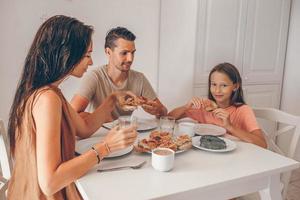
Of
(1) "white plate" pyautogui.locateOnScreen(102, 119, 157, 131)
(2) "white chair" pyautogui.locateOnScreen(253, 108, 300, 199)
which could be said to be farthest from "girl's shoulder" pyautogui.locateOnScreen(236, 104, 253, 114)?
(1) "white plate" pyautogui.locateOnScreen(102, 119, 157, 131)

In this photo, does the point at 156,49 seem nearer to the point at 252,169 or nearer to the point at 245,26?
the point at 245,26

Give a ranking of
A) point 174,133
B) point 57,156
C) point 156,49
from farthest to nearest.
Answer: point 156,49
point 174,133
point 57,156

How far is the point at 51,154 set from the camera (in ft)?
2.84

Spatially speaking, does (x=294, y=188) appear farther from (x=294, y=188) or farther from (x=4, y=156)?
(x=4, y=156)

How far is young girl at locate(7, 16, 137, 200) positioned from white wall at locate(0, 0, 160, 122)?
1.01 meters

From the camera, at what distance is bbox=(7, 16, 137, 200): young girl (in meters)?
0.88

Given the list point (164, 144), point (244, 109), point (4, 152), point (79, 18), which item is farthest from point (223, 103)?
point (4, 152)

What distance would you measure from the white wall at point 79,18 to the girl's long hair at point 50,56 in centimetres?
103

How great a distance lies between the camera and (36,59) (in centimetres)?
97

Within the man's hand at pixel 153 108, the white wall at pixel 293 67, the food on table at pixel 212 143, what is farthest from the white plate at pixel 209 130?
the white wall at pixel 293 67

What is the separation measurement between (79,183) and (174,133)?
0.63 m

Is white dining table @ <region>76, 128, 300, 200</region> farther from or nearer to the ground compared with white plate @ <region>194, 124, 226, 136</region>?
farther from the ground

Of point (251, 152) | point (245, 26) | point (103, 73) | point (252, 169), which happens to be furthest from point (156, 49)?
point (252, 169)

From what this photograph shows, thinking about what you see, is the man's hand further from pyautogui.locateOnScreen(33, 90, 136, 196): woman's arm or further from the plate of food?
pyautogui.locateOnScreen(33, 90, 136, 196): woman's arm
